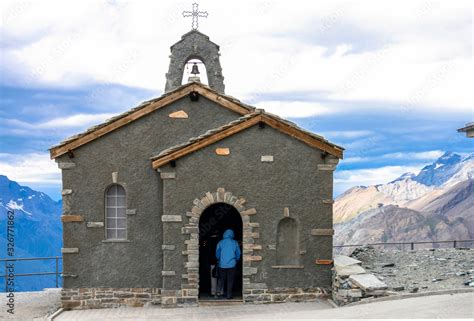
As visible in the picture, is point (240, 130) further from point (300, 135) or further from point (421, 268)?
point (421, 268)

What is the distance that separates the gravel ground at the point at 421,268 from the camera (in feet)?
59.0

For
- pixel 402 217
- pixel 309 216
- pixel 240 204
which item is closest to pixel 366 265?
pixel 309 216

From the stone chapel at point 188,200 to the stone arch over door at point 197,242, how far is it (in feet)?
0.08

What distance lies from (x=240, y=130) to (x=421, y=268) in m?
6.63

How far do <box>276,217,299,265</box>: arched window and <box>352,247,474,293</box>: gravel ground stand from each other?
2338mm

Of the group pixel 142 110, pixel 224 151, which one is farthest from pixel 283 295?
pixel 142 110

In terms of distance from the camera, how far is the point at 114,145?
66.8ft

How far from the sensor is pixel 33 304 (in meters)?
21.2

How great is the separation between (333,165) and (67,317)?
308 inches

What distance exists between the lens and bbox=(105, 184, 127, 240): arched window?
66.6 ft

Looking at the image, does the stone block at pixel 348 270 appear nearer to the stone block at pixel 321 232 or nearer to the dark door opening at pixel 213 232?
the stone block at pixel 321 232

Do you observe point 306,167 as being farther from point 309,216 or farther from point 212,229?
point 212,229

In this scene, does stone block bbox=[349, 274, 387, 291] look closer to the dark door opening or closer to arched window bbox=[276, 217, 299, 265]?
arched window bbox=[276, 217, 299, 265]

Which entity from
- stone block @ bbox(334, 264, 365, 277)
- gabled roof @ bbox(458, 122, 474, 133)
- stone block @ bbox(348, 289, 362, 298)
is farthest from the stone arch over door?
gabled roof @ bbox(458, 122, 474, 133)
